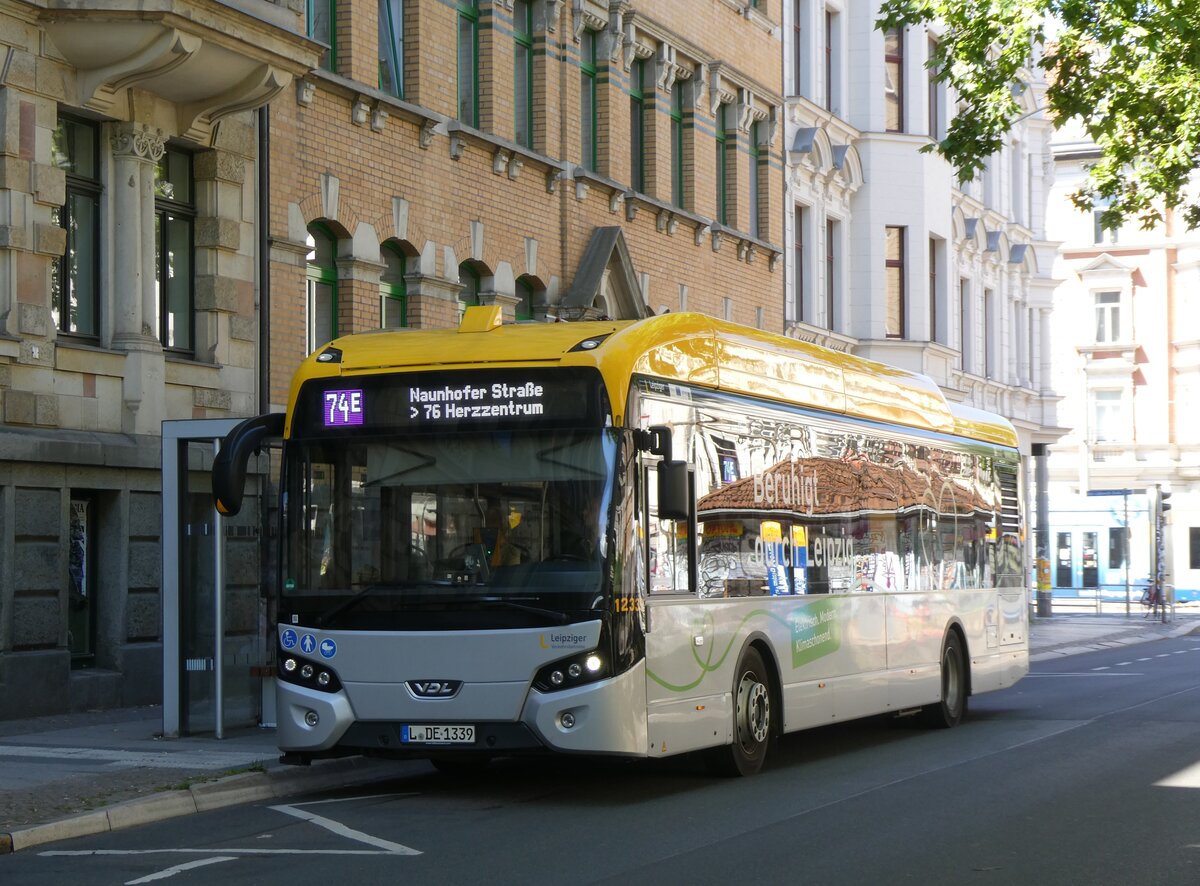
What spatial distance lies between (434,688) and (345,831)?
48.5 inches

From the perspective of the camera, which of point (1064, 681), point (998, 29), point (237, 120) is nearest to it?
point (237, 120)

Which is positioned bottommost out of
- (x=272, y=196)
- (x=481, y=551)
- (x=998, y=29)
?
(x=481, y=551)

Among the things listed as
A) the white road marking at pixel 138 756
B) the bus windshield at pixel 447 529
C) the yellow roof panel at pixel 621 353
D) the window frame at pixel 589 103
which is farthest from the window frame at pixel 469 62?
the bus windshield at pixel 447 529

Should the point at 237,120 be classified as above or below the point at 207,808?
above

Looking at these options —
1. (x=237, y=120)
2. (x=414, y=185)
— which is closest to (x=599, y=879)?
(x=237, y=120)

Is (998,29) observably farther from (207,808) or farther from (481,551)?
(207,808)

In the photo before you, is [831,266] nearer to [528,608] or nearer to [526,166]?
[526,166]

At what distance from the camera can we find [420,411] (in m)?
12.2

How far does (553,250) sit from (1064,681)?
29.9 ft

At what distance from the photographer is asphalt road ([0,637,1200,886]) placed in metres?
9.48

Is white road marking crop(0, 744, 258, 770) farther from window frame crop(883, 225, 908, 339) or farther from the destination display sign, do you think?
window frame crop(883, 225, 908, 339)

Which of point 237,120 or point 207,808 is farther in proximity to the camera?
point 237,120

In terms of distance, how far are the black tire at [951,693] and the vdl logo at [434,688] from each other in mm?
7586

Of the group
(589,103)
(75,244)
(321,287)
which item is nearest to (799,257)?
(589,103)
